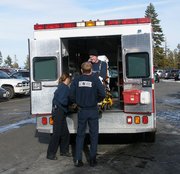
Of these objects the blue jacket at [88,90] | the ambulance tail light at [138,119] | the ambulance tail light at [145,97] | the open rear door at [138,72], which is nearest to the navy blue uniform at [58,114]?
the blue jacket at [88,90]

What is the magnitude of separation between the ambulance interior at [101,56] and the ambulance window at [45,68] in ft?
2.94

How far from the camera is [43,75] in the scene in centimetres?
895

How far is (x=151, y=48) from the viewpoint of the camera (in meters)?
8.45

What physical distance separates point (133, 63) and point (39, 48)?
197 centimetres

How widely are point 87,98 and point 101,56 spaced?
149 inches

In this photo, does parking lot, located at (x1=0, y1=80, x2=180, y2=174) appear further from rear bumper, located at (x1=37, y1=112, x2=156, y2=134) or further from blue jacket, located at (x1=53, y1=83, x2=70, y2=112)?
blue jacket, located at (x1=53, y1=83, x2=70, y2=112)

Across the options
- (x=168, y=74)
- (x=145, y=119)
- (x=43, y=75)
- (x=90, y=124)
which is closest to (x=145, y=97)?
(x=145, y=119)

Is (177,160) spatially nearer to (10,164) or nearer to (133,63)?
(133,63)

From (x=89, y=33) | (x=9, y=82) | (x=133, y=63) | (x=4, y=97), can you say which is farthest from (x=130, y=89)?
(x=9, y=82)

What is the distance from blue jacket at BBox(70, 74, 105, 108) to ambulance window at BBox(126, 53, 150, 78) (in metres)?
1.50

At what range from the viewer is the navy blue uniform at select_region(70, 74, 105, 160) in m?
7.24

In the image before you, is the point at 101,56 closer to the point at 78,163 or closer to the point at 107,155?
the point at 107,155

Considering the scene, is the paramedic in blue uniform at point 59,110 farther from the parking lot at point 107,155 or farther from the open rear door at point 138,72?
the open rear door at point 138,72

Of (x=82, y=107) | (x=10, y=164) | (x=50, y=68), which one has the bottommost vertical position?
(x=10, y=164)
